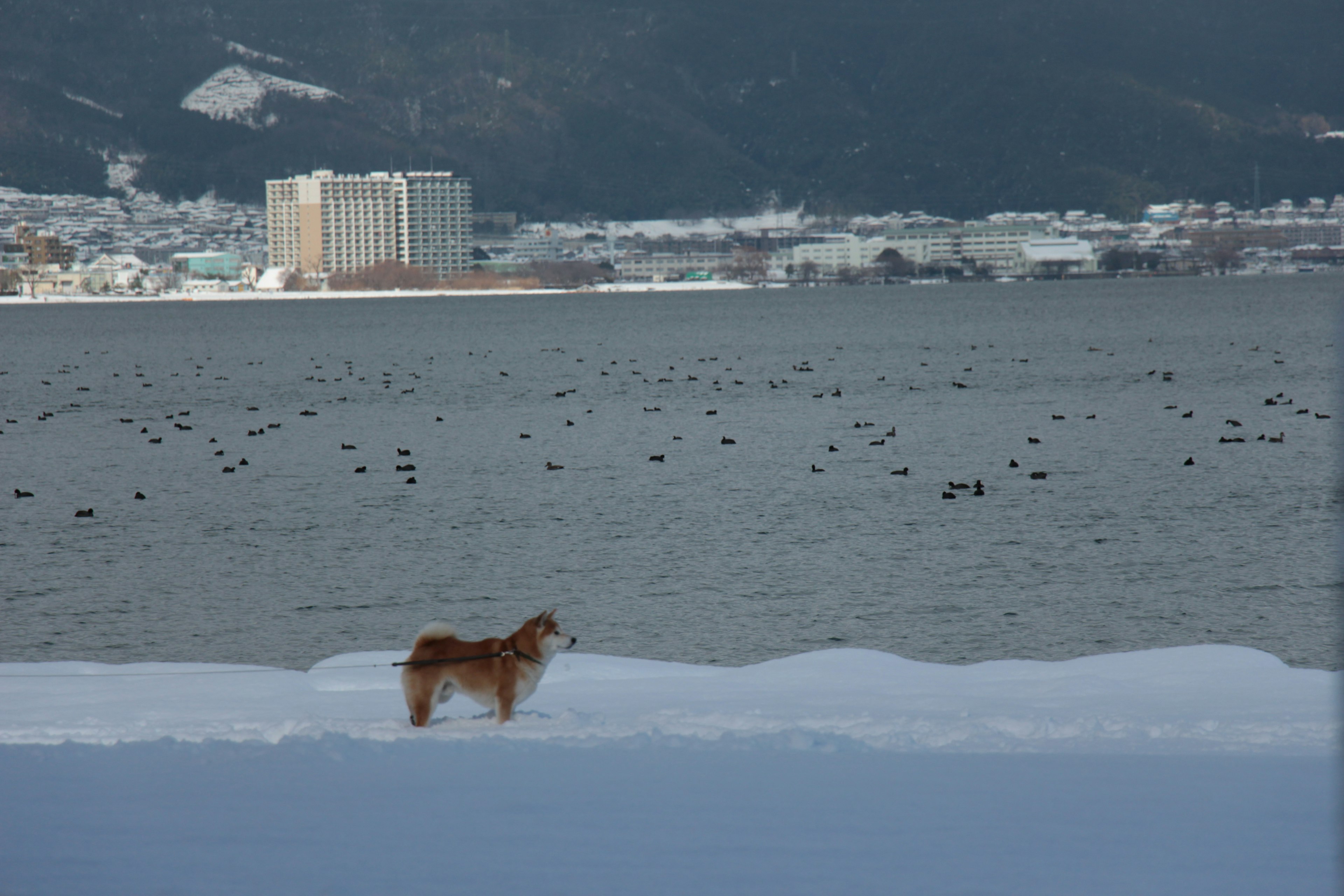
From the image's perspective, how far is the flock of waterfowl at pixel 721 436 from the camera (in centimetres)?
2778

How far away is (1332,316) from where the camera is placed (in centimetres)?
11406

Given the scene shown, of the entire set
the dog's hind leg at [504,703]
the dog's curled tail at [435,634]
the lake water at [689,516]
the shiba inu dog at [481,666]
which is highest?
the dog's curled tail at [435,634]

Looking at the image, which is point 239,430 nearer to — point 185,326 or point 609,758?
point 609,758

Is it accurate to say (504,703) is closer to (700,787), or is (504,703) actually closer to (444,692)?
(444,692)

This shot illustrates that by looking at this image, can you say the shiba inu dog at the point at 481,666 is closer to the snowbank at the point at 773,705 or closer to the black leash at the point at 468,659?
the black leash at the point at 468,659

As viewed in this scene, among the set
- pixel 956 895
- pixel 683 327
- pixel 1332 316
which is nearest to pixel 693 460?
pixel 956 895

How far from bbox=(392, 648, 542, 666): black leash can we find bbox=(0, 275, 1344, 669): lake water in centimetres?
656

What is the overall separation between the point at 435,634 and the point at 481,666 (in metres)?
0.42

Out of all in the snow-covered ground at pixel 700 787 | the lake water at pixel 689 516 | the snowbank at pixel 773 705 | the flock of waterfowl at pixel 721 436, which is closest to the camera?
the snow-covered ground at pixel 700 787

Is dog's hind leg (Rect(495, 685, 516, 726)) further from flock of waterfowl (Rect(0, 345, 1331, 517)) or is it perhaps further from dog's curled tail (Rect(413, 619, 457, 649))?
flock of waterfowl (Rect(0, 345, 1331, 517))

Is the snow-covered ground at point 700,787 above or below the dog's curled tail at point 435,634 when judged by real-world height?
below

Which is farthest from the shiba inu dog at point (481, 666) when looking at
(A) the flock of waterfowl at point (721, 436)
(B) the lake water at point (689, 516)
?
(A) the flock of waterfowl at point (721, 436)

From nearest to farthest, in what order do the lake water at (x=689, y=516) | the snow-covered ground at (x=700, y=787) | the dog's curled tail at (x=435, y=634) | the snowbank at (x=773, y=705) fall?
the snow-covered ground at (x=700, y=787) < the dog's curled tail at (x=435, y=634) < the snowbank at (x=773, y=705) < the lake water at (x=689, y=516)

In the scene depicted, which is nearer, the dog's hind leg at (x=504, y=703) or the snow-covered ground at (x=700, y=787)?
the snow-covered ground at (x=700, y=787)
